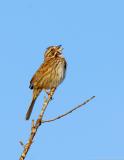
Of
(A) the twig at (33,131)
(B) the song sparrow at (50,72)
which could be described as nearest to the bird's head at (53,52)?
(B) the song sparrow at (50,72)

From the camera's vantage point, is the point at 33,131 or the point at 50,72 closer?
the point at 33,131

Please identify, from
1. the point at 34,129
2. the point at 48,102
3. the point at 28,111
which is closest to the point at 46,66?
the point at 28,111

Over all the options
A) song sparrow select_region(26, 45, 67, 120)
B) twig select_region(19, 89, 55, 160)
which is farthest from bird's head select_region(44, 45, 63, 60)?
twig select_region(19, 89, 55, 160)

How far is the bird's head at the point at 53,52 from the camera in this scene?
35.5 feet

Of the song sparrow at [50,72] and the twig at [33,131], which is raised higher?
the song sparrow at [50,72]

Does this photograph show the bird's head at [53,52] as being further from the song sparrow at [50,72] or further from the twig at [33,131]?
the twig at [33,131]

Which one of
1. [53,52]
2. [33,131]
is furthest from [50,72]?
[33,131]

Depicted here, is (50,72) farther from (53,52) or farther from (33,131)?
(33,131)

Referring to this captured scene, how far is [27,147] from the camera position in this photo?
173 inches

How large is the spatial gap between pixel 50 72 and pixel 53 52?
549mm

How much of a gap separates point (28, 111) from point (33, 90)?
132 centimetres

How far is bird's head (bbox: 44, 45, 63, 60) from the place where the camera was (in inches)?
426

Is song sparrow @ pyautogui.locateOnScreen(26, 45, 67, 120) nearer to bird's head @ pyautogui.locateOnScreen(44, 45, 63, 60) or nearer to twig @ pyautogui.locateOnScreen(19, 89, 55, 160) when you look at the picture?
bird's head @ pyautogui.locateOnScreen(44, 45, 63, 60)

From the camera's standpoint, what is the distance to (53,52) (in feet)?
36.0
